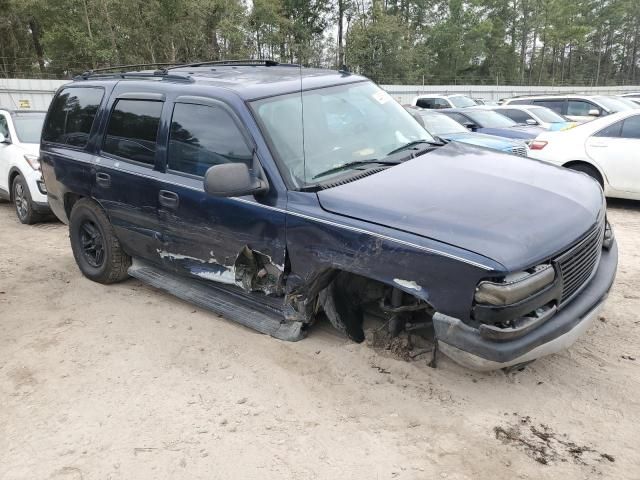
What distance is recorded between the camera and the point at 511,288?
8.46ft

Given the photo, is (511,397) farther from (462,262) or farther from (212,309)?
(212,309)

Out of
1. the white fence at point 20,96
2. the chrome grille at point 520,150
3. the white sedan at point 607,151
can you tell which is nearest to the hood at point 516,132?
the chrome grille at point 520,150

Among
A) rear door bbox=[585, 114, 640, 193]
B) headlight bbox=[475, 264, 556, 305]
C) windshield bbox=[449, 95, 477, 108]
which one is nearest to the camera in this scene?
headlight bbox=[475, 264, 556, 305]

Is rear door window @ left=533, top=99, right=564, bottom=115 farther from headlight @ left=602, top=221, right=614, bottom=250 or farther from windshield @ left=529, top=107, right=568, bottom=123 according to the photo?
headlight @ left=602, top=221, right=614, bottom=250

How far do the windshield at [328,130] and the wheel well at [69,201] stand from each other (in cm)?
264

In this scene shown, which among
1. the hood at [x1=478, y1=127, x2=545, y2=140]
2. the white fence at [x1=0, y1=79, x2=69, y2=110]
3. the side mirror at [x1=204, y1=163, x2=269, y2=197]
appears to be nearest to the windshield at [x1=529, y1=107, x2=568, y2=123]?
the hood at [x1=478, y1=127, x2=545, y2=140]

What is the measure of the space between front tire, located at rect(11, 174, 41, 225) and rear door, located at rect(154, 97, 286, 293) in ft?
15.0

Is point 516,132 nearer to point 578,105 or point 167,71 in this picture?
point 578,105

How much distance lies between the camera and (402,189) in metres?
3.19

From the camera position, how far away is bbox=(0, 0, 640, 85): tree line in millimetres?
27953

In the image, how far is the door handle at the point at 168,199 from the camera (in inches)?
159

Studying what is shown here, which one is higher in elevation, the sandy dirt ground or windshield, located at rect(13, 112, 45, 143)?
windshield, located at rect(13, 112, 45, 143)

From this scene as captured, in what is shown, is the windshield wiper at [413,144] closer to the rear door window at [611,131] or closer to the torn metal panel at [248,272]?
the torn metal panel at [248,272]

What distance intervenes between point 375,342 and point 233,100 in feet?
6.20
